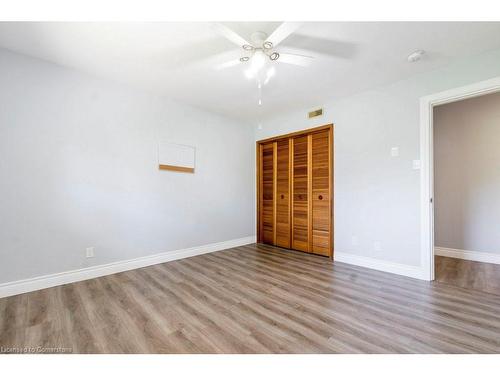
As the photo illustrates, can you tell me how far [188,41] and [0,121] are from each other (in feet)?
6.61

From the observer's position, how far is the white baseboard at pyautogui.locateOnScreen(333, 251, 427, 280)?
266 cm

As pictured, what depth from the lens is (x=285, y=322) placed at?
68.5 inches

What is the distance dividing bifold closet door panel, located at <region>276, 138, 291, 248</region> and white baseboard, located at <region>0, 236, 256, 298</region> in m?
1.14

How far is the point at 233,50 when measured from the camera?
87.2 inches

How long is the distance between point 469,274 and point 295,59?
3.28 meters

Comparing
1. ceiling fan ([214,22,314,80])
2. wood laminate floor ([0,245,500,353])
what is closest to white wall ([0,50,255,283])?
wood laminate floor ([0,245,500,353])

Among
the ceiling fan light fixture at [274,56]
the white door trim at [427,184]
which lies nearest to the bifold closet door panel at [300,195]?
the white door trim at [427,184]

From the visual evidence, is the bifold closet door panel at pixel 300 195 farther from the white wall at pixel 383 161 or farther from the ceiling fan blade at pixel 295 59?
the ceiling fan blade at pixel 295 59

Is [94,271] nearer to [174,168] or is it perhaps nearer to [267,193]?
[174,168]

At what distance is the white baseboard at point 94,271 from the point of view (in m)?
2.24

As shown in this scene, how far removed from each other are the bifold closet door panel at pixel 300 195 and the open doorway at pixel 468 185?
183 centimetres

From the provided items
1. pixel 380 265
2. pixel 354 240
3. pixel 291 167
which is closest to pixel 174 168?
pixel 291 167

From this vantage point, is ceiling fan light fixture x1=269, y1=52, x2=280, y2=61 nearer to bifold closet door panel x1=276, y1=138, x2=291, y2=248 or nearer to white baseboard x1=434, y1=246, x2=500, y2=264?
bifold closet door panel x1=276, y1=138, x2=291, y2=248
